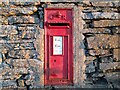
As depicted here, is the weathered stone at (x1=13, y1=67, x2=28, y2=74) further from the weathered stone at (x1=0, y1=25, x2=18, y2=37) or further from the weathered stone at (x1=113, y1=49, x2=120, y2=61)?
the weathered stone at (x1=113, y1=49, x2=120, y2=61)

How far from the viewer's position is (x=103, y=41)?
6762mm

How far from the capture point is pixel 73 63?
6.72 m

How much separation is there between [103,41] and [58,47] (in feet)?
2.85

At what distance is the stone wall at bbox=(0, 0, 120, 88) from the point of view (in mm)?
6703

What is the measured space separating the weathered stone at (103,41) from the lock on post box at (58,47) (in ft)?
1.32

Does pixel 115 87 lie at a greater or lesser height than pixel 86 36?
lesser

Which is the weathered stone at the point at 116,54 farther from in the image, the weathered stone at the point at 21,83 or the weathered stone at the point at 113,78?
the weathered stone at the point at 21,83

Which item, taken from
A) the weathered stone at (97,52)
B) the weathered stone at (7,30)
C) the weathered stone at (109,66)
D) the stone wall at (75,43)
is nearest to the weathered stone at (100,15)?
the stone wall at (75,43)

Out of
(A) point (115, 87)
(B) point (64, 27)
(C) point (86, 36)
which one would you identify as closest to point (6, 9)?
(B) point (64, 27)

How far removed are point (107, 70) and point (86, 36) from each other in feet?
2.50

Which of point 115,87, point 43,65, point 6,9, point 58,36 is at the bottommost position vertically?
point 115,87

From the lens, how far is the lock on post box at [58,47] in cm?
664

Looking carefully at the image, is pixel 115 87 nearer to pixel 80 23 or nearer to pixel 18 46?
pixel 80 23

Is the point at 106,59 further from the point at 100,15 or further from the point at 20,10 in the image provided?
the point at 20,10
